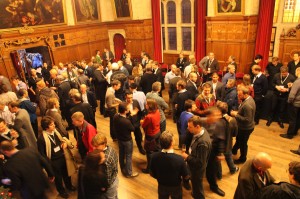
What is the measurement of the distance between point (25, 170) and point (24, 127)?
1.63m

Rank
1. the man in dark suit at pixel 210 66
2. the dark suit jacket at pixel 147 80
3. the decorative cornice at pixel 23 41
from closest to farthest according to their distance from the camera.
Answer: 1. the dark suit jacket at pixel 147 80
2. the man in dark suit at pixel 210 66
3. the decorative cornice at pixel 23 41

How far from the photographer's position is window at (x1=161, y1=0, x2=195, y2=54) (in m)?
10.1

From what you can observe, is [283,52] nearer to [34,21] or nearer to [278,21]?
[278,21]

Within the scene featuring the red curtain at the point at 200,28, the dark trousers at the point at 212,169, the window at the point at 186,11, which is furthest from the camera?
the window at the point at 186,11

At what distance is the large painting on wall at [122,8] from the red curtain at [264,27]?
5879mm

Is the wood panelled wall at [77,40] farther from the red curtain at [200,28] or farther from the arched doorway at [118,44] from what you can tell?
the red curtain at [200,28]

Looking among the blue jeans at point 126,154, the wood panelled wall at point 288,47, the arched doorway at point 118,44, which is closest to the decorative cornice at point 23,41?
the arched doorway at point 118,44

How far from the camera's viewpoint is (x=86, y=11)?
11.6 m

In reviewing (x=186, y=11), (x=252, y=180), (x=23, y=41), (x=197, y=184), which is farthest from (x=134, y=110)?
(x=23, y=41)

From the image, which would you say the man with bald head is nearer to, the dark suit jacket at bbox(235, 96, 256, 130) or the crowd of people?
the crowd of people

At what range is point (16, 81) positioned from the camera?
6633 millimetres

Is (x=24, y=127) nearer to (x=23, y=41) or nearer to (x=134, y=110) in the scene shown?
(x=134, y=110)

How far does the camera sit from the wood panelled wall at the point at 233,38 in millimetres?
8258

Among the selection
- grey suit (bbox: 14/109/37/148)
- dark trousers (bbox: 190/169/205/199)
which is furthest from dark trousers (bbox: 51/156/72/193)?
dark trousers (bbox: 190/169/205/199)
